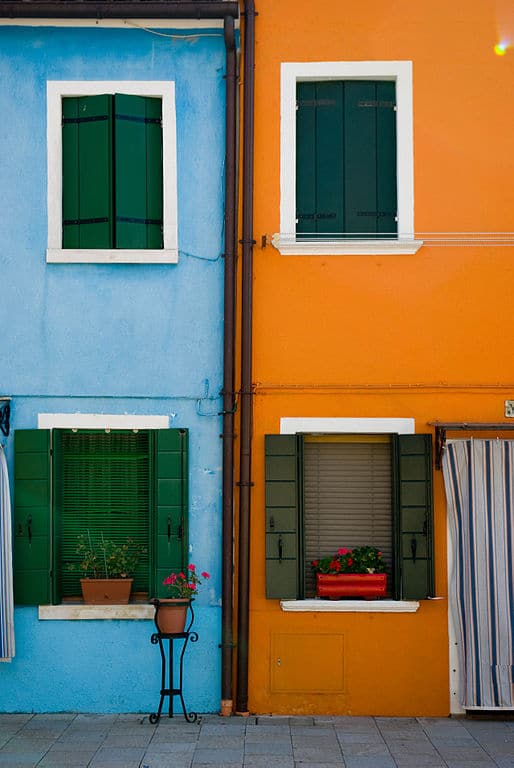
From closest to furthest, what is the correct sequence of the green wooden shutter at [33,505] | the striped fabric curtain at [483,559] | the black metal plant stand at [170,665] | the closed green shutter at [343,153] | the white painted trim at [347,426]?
the black metal plant stand at [170,665], the striped fabric curtain at [483,559], the green wooden shutter at [33,505], the white painted trim at [347,426], the closed green shutter at [343,153]

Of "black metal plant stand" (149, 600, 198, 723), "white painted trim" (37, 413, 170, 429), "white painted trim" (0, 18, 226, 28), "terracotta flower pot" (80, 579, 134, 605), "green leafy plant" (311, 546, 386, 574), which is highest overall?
"white painted trim" (0, 18, 226, 28)

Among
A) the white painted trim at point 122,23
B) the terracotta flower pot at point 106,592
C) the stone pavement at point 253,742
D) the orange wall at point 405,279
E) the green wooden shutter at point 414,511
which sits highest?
the white painted trim at point 122,23

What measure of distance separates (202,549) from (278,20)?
4.88m

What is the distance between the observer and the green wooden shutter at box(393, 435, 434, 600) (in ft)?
27.9

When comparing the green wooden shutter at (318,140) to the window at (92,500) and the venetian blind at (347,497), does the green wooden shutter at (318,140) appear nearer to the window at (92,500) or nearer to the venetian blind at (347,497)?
the venetian blind at (347,497)

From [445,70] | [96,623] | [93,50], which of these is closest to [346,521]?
[96,623]

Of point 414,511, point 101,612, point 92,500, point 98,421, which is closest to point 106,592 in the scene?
point 101,612

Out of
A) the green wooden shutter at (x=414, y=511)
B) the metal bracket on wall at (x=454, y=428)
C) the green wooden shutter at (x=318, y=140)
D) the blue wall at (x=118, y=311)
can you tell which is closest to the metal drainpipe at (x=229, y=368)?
the blue wall at (x=118, y=311)

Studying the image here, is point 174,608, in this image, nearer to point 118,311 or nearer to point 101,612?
point 101,612

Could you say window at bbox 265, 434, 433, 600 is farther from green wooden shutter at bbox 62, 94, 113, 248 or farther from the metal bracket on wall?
green wooden shutter at bbox 62, 94, 113, 248

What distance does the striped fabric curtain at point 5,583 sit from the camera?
27.5 feet

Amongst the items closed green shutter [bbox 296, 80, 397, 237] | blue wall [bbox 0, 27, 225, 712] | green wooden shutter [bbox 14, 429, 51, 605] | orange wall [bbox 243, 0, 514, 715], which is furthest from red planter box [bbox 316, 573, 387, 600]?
closed green shutter [bbox 296, 80, 397, 237]

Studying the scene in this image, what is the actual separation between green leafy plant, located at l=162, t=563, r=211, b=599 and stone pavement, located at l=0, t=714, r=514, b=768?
1.07 meters

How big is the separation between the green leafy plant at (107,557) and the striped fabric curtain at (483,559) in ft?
9.38
